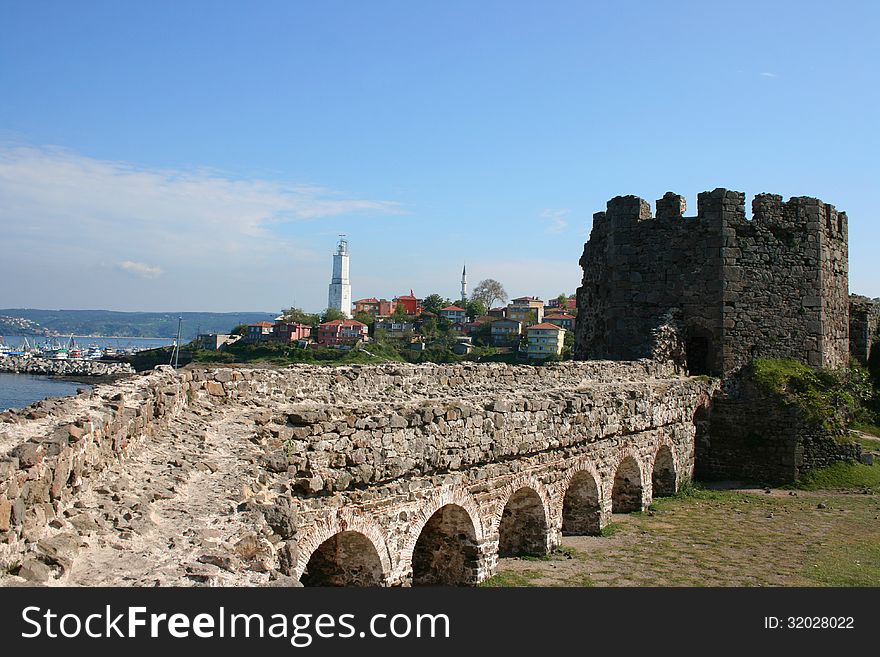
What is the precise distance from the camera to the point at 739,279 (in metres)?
20.3

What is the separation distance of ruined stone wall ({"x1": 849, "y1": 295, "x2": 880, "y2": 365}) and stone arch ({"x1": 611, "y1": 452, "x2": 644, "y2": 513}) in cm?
1157

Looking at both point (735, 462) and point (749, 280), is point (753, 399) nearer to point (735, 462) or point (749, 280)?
point (735, 462)

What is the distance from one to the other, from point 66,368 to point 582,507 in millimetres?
98517

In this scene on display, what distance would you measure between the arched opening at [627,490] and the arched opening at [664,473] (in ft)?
6.18

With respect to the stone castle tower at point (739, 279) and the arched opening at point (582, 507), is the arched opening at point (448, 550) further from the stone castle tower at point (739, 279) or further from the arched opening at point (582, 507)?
the stone castle tower at point (739, 279)

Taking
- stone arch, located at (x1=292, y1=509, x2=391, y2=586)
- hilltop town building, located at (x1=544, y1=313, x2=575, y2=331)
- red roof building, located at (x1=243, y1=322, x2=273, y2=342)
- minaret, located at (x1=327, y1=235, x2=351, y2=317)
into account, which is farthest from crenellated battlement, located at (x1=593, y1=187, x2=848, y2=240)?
minaret, located at (x1=327, y1=235, x2=351, y2=317)

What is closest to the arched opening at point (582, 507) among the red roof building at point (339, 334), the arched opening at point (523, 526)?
the arched opening at point (523, 526)

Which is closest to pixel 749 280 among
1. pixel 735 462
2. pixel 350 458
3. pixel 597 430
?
pixel 735 462

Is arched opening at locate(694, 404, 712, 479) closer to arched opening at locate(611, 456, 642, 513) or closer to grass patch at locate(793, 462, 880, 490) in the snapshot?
grass patch at locate(793, 462, 880, 490)

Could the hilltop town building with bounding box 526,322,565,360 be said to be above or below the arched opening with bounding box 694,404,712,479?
above

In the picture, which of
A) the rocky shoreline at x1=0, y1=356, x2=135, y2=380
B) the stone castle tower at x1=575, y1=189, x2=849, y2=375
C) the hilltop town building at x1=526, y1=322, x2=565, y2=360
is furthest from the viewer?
the rocky shoreline at x1=0, y1=356, x2=135, y2=380

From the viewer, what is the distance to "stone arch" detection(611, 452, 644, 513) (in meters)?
16.0

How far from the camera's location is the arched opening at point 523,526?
1248cm

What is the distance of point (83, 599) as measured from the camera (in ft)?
13.9
